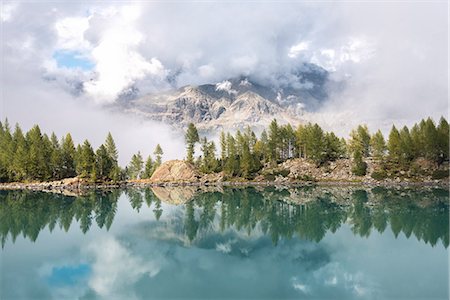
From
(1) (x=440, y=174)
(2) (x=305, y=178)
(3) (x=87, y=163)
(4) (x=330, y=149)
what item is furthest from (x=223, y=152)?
(1) (x=440, y=174)

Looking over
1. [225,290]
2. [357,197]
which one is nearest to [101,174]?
[357,197]

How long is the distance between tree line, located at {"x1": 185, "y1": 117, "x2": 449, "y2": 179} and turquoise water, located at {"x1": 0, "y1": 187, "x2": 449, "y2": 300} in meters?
40.1

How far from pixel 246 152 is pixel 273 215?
63.9 meters

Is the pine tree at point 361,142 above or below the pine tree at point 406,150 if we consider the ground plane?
above

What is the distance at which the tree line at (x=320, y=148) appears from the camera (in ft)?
294

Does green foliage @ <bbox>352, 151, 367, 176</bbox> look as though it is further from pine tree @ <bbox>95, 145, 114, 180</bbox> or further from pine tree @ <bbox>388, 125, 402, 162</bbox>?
pine tree @ <bbox>95, 145, 114, 180</bbox>

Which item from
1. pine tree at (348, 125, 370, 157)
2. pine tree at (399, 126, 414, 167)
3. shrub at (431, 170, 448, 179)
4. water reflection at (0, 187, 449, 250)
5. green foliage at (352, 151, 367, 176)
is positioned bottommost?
water reflection at (0, 187, 449, 250)

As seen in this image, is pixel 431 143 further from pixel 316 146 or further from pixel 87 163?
pixel 87 163

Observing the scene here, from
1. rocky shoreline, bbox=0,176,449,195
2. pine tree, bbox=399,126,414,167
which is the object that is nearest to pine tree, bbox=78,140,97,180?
rocky shoreline, bbox=0,176,449,195

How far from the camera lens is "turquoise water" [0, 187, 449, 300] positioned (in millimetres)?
21828

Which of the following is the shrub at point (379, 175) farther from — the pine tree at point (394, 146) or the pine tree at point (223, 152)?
the pine tree at point (223, 152)

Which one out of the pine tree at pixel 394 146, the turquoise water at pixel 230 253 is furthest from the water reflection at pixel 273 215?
the pine tree at pixel 394 146

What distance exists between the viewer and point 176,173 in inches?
4584

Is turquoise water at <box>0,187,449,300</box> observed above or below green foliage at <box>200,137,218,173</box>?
below
